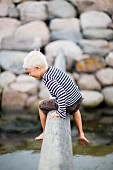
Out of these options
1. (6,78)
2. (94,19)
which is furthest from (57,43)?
(6,78)

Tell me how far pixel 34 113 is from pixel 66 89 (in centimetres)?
364

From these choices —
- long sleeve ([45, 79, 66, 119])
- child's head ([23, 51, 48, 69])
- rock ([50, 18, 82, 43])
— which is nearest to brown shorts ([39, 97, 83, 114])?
long sleeve ([45, 79, 66, 119])

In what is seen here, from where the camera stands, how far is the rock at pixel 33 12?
9.04 metres

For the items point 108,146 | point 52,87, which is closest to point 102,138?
point 108,146

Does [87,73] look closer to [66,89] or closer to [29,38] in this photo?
[29,38]

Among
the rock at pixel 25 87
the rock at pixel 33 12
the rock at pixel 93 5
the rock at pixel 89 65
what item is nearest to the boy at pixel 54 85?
the rock at pixel 25 87

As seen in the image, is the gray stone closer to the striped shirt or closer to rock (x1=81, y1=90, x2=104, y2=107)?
rock (x1=81, y1=90, x2=104, y2=107)

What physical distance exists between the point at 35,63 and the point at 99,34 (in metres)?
5.74

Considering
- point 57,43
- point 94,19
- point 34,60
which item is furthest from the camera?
point 94,19

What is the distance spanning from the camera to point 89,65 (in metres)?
7.46

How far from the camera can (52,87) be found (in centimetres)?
286

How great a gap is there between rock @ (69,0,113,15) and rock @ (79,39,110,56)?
148 cm

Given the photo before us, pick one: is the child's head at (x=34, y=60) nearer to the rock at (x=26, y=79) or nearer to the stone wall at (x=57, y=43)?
the stone wall at (x=57, y=43)

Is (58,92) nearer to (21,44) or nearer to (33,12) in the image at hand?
(21,44)
